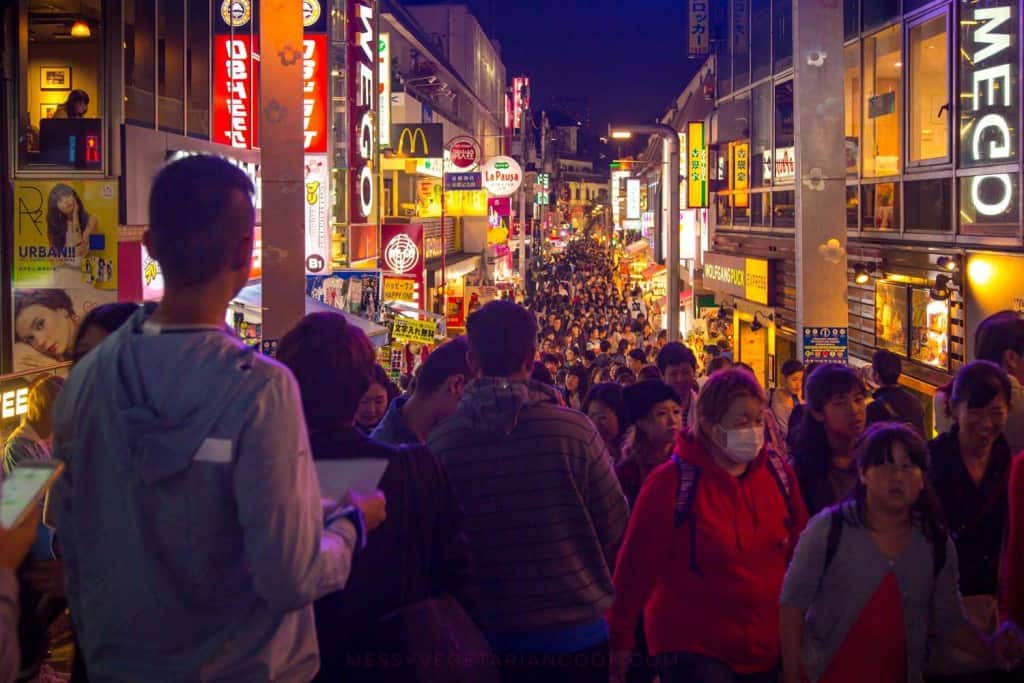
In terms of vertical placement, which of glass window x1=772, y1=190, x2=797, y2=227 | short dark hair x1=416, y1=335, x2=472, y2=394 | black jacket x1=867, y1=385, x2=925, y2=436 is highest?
glass window x1=772, y1=190, x2=797, y2=227

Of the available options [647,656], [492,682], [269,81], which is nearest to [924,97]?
[269,81]

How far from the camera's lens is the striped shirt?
4.04 meters

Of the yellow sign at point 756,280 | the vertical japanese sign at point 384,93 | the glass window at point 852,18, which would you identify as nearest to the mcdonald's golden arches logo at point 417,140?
the vertical japanese sign at point 384,93

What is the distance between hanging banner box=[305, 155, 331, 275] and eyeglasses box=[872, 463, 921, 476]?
47.4 feet

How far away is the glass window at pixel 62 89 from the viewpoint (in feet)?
44.3

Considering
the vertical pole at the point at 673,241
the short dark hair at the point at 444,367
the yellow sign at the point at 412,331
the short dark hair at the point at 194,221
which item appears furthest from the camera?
the vertical pole at the point at 673,241

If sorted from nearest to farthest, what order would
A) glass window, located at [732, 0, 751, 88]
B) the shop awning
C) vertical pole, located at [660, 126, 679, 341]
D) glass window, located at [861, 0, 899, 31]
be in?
the shop awning → glass window, located at [861, 0, 899, 31] → vertical pole, located at [660, 126, 679, 341] → glass window, located at [732, 0, 751, 88]

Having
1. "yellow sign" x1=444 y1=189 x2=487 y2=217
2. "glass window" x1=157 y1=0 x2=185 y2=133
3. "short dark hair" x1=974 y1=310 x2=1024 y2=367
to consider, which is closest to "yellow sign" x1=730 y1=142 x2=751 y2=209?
"yellow sign" x1=444 y1=189 x2=487 y2=217

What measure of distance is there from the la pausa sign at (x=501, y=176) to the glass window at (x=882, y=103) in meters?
18.8

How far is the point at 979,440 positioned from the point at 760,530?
1389 millimetres

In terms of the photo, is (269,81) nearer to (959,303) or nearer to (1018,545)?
(1018,545)

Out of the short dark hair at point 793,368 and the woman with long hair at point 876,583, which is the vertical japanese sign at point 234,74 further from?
the woman with long hair at point 876,583

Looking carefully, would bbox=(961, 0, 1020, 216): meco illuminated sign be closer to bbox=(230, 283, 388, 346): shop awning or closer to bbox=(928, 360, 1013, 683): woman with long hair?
bbox=(230, 283, 388, 346): shop awning

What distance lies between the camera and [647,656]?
5535 mm
